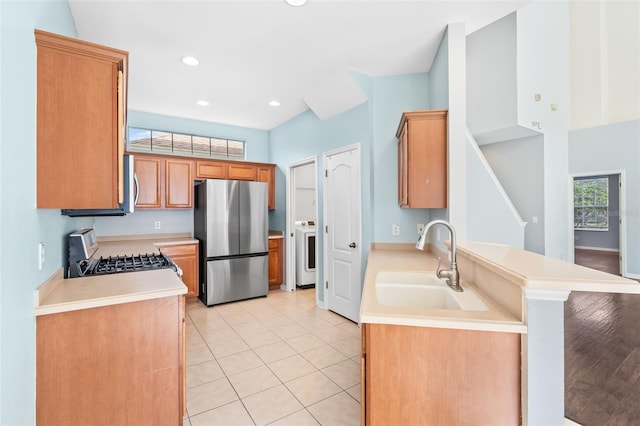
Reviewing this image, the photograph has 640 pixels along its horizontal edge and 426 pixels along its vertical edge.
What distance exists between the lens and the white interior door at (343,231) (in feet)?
11.3

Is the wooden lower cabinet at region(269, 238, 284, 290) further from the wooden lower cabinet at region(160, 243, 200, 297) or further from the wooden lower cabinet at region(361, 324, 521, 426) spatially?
the wooden lower cabinet at region(361, 324, 521, 426)

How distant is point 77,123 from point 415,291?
2.13m

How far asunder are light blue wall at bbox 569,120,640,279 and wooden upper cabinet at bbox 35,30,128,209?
26.8 feet

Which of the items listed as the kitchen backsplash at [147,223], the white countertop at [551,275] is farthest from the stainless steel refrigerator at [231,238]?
the white countertop at [551,275]

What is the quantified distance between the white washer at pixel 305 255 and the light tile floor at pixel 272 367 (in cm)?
105

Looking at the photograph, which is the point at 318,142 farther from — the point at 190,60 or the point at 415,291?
the point at 415,291

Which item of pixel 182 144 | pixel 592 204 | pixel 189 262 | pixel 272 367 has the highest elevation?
pixel 182 144

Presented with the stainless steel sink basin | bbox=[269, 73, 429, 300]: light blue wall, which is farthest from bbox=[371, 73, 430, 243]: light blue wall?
the stainless steel sink basin

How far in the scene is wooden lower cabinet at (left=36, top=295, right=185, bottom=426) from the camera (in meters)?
1.36

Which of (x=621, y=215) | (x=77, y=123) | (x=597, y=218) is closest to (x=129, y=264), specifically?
(x=77, y=123)

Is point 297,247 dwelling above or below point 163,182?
below

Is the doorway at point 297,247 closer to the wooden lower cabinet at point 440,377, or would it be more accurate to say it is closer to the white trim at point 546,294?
the wooden lower cabinet at point 440,377

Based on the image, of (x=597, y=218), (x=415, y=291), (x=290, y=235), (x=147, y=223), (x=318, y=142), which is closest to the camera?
(x=415, y=291)

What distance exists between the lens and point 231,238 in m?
4.23
